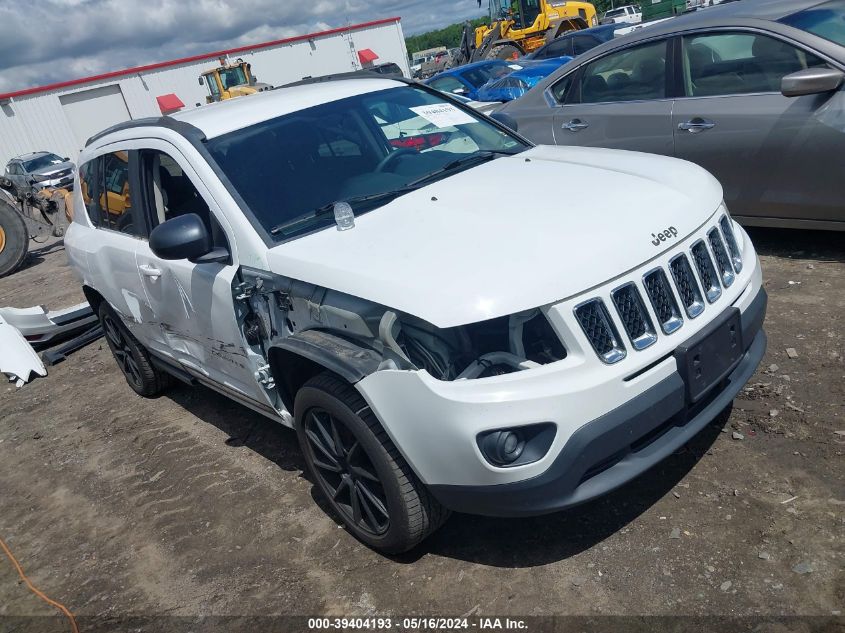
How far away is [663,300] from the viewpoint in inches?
103

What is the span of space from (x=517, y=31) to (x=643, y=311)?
2495 cm

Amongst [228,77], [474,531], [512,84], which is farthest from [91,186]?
[228,77]

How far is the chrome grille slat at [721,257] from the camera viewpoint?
2930 mm

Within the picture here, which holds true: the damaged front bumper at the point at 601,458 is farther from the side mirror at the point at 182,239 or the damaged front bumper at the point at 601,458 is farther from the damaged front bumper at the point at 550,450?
the side mirror at the point at 182,239

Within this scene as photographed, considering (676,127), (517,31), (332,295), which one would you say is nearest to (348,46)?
(517,31)

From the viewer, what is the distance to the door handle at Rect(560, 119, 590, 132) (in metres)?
5.80

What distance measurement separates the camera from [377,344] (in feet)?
8.59

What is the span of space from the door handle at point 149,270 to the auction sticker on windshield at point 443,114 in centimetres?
167

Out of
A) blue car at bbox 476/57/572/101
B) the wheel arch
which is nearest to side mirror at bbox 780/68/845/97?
the wheel arch

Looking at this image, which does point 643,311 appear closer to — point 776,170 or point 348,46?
point 776,170

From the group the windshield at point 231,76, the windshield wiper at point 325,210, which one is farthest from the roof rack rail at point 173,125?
the windshield at point 231,76

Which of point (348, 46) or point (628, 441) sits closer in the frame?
point (628, 441)

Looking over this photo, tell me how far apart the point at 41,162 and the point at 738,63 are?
24.4 metres

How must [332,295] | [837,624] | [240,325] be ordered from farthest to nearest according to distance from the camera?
[240,325]
[332,295]
[837,624]
